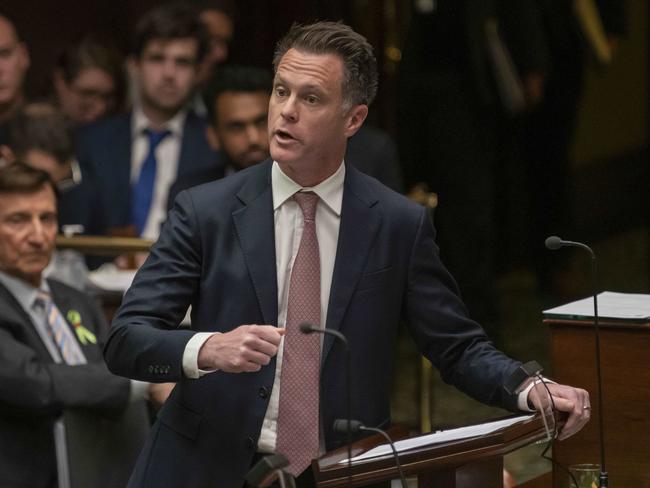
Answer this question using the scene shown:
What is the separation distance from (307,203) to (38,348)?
1.55m

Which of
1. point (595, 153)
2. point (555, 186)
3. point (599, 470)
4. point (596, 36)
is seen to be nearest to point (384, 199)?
point (599, 470)

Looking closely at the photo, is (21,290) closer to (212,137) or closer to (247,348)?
(212,137)

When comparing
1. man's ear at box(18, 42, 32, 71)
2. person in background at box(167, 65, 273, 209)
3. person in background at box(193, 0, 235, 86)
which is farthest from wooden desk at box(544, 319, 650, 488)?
man's ear at box(18, 42, 32, 71)

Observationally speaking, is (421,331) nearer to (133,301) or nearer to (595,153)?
(133,301)

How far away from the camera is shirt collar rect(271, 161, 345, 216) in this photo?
3221mm

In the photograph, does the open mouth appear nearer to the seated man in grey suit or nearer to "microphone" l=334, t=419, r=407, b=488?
"microphone" l=334, t=419, r=407, b=488

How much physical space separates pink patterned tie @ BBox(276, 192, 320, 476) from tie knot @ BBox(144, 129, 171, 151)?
10.6ft

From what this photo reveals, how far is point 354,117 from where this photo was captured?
326 centimetres

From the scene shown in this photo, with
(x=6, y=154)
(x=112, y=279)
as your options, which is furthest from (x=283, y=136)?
(x=6, y=154)

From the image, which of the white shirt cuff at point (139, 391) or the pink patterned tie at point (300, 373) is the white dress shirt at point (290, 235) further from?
the white shirt cuff at point (139, 391)

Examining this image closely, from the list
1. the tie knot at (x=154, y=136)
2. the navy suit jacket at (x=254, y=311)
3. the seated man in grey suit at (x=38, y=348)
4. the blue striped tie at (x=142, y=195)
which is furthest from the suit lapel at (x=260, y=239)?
the tie knot at (x=154, y=136)

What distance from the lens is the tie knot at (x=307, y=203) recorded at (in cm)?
322

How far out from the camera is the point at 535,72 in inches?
290

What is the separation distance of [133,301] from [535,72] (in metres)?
4.59
